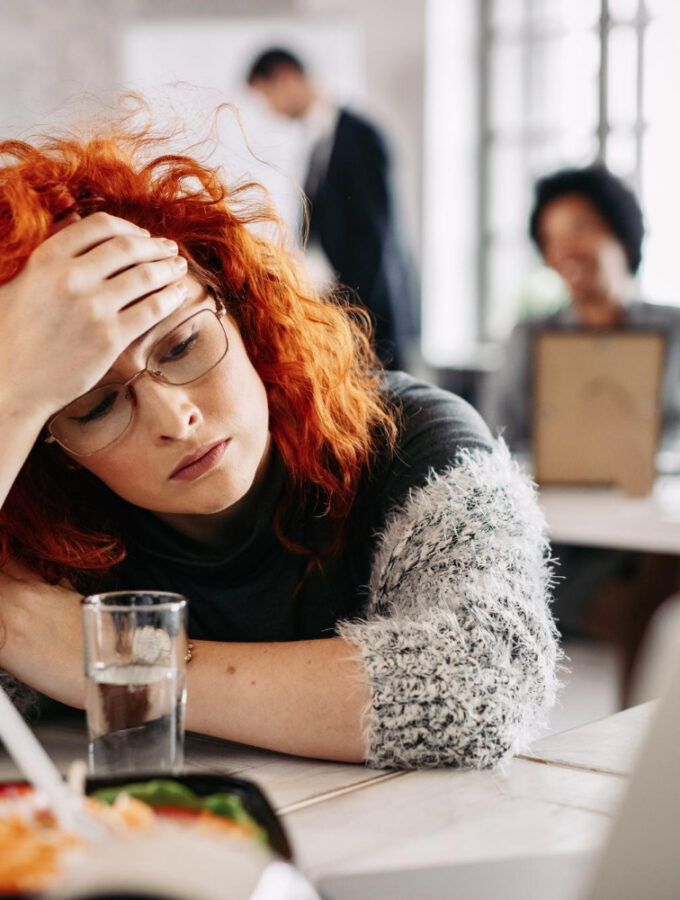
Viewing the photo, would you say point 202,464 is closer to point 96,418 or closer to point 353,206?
point 96,418

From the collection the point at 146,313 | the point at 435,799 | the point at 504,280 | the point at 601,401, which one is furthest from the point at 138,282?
the point at 504,280

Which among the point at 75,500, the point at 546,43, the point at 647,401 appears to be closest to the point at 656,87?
the point at 546,43

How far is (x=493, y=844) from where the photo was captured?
696mm

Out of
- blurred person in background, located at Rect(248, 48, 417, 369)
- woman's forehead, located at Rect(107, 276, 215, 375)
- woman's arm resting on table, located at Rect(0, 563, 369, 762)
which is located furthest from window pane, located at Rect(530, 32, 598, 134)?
woman's arm resting on table, located at Rect(0, 563, 369, 762)

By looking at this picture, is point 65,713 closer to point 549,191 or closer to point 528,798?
point 528,798

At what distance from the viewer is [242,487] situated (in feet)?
3.36

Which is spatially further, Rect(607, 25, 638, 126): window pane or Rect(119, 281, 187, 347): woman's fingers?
Rect(607, 25, 638, 126): window pane

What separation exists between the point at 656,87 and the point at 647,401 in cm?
269

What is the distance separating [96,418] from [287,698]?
0.31 m

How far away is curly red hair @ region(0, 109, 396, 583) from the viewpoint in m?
1.09

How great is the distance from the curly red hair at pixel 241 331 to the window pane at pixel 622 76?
3.69 m

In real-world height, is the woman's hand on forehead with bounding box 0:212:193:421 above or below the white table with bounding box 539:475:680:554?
above

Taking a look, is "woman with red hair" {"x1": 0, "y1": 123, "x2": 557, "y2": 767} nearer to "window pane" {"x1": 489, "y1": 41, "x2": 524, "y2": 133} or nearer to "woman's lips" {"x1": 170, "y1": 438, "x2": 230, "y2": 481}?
"woman's lips" {"x1": 170, "y1": 438, "x2": 230, "y2": 481}

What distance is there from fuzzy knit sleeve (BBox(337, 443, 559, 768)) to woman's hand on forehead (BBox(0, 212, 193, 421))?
0.31 metres
